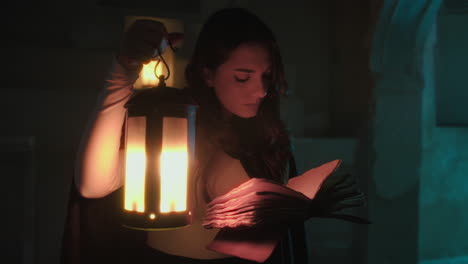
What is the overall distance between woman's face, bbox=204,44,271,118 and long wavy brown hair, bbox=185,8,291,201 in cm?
3

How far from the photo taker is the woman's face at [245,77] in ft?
3.19

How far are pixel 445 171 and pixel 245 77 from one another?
3685 millimetres

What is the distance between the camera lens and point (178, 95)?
692 millimetres

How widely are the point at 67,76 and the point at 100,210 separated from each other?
164 centimetres

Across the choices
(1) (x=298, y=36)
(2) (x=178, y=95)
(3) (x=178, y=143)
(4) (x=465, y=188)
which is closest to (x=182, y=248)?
(3) (x=178, y=143)

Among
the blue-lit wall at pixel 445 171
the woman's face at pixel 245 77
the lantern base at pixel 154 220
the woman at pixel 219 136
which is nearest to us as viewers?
the lantern base at pixel 154 220

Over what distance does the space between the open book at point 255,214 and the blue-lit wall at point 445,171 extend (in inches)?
134

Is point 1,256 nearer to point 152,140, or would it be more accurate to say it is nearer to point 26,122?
point 26,122

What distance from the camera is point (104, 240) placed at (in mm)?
1040

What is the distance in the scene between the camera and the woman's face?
0.97 metres

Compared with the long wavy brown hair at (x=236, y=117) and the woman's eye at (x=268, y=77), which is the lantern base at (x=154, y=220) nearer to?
the long wavy brown hair at (x=236, y=117)

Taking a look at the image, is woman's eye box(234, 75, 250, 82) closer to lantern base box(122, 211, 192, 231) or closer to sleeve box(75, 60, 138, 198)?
sleeve box(75, 60, 138, 198)

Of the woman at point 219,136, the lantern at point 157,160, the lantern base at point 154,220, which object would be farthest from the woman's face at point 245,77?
the lantern base at point 154,220

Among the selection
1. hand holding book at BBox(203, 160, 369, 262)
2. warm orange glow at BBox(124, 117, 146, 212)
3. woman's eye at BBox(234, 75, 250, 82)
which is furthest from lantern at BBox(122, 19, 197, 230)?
woman's eye at BBox(234, 75, 250, 82)
